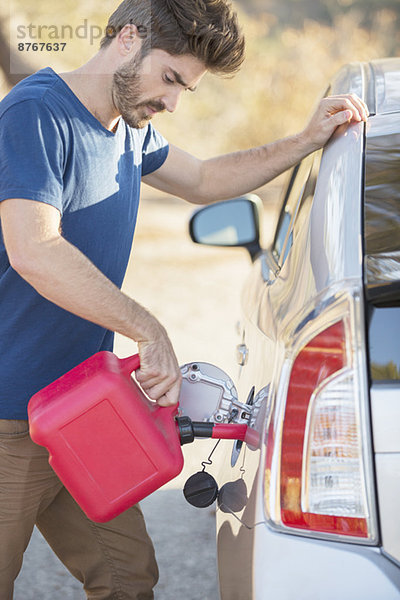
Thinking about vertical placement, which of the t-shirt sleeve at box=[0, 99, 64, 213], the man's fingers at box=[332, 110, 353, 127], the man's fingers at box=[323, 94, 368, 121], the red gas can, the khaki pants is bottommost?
the khaki pants

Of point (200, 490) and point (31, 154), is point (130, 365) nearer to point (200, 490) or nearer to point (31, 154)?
point (200, 490)

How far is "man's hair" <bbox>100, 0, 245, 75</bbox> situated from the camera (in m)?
1.98

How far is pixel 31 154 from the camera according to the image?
5.90 feet

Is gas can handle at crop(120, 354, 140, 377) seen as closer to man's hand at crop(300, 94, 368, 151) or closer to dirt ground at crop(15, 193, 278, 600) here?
man's hand at crop(300, 94, 368, 151)

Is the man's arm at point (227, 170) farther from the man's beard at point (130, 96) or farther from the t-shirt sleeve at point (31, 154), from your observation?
the t-shirt sleeve at point (31, 154)

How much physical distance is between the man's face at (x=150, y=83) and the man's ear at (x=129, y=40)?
0.03 metres

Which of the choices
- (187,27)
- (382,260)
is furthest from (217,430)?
(187,27)

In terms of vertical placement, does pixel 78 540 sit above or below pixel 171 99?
below

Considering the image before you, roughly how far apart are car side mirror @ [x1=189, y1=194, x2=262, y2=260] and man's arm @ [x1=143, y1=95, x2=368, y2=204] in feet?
0.64

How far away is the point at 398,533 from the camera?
4.29 ft

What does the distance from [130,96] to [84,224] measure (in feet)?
1.25

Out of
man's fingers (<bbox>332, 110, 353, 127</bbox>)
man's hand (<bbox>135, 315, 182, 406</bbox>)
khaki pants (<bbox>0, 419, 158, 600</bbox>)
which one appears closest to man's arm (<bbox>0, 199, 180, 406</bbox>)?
man's hand (<bbox>135, 315, 182, 406</bbox>)

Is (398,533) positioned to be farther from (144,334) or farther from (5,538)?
(5,538)

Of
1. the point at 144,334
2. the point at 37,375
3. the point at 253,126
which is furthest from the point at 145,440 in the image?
the point at 253,126
